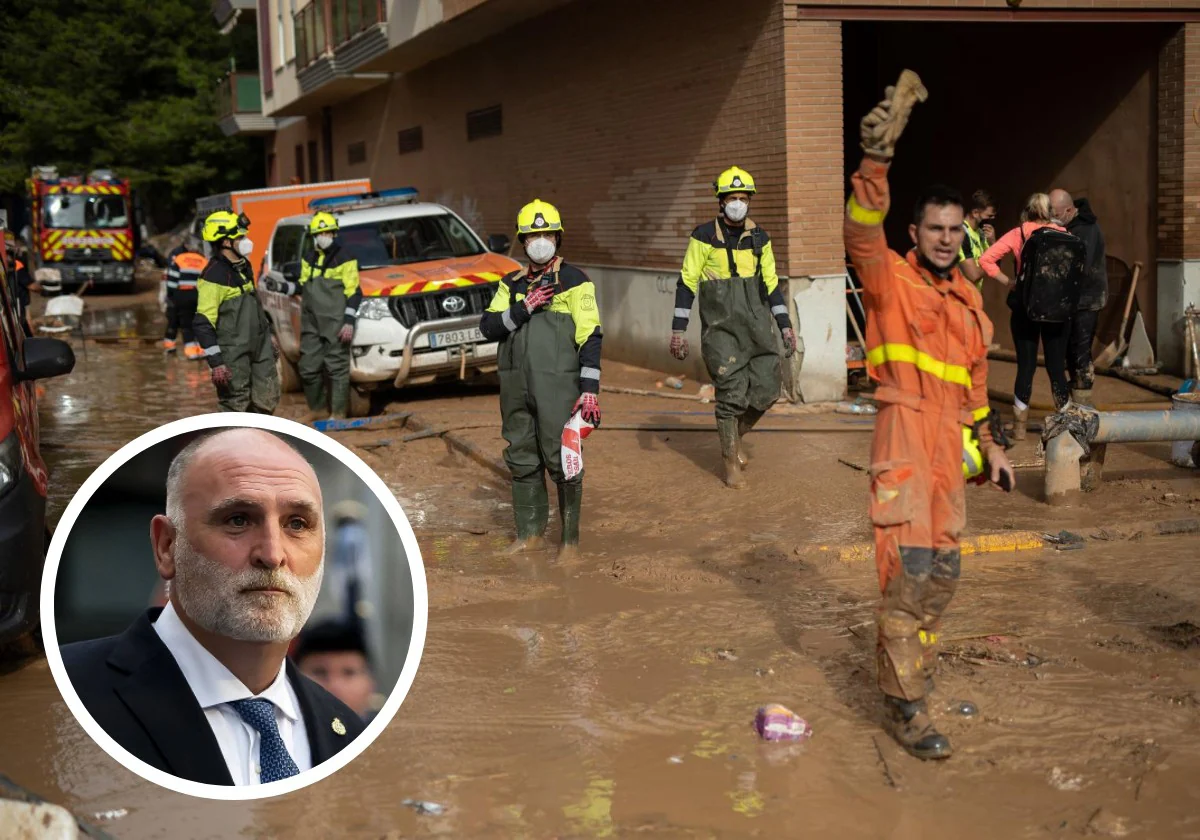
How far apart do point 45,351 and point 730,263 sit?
15.4 ft

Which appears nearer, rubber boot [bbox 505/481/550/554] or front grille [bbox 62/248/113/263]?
rubber boot [bbox 505/481/550/554]

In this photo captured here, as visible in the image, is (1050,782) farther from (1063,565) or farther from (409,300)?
(409,300)

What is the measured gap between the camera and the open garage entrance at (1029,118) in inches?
569

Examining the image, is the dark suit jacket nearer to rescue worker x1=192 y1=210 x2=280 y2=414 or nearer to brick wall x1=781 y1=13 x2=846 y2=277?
rescue worker x1=192 y1=210 x2=280 y2=414

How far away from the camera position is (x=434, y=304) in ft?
46.2

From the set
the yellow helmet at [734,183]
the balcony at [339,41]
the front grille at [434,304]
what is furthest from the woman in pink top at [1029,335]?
the balcony at [339,41]

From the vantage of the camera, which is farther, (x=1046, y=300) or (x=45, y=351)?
(x=1046, y=300)

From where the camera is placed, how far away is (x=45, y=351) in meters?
6.85

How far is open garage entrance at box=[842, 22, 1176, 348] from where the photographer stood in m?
14.4

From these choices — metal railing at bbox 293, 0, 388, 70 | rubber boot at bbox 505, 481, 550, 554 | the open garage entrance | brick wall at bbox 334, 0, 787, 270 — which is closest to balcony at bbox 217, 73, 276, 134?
metal railing at bbox 293, 0, 388, 70

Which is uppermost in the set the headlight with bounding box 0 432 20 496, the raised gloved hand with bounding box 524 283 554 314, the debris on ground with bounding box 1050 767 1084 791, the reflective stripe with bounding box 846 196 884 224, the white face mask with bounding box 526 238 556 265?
the reflective stripe with bounding box 846 196 884 224

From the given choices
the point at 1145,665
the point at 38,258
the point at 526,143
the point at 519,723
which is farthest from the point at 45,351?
the point at 38,258

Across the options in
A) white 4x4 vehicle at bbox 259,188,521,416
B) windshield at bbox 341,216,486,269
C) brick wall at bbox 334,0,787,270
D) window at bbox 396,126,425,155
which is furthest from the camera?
window at bbox 396,126,425,155

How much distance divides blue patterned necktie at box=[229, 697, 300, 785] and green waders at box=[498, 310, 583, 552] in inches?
225
